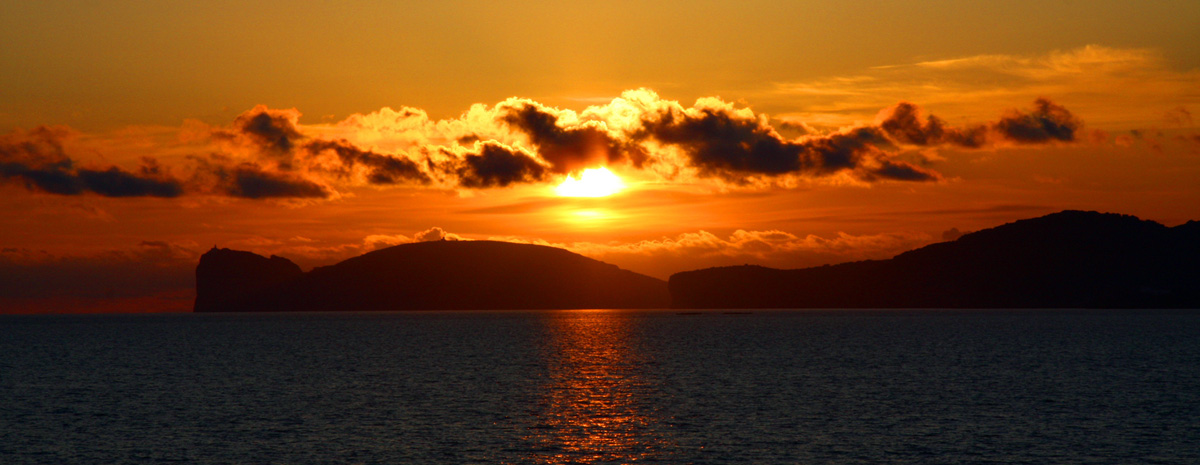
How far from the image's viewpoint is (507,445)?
57.2m

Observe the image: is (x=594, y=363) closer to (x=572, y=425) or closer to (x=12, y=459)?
(x=572, y=425)

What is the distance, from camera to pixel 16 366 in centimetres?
12912

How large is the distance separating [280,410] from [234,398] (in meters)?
11.2

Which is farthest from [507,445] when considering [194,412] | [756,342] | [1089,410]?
[756,342]

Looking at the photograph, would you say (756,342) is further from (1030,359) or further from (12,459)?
(12,459)

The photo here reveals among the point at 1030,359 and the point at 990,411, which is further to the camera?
the point at 1030,359

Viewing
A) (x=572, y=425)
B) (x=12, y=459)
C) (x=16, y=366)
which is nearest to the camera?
(x=12, y=459)

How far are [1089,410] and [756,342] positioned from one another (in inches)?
4627

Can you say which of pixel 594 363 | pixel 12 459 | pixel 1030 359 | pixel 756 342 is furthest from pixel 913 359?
pixel 12 459

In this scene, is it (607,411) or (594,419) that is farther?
(607,411)

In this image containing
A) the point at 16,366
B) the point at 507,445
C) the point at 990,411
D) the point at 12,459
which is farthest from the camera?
the point at 16,366

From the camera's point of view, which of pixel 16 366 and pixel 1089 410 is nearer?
pixel 1089 410

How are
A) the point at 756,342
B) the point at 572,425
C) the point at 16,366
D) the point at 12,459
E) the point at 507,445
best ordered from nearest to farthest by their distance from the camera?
the point at 12,459 → the point at 507,445 → the point at 572,425 → the point at 16,366 → the point at 756,342

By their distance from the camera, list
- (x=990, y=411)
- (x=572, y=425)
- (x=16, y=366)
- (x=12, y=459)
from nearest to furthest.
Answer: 1. (x=12, y=459)
2. (x=572, y=425)
3. (x=990, y=411)
4. (x=16, y=366)
